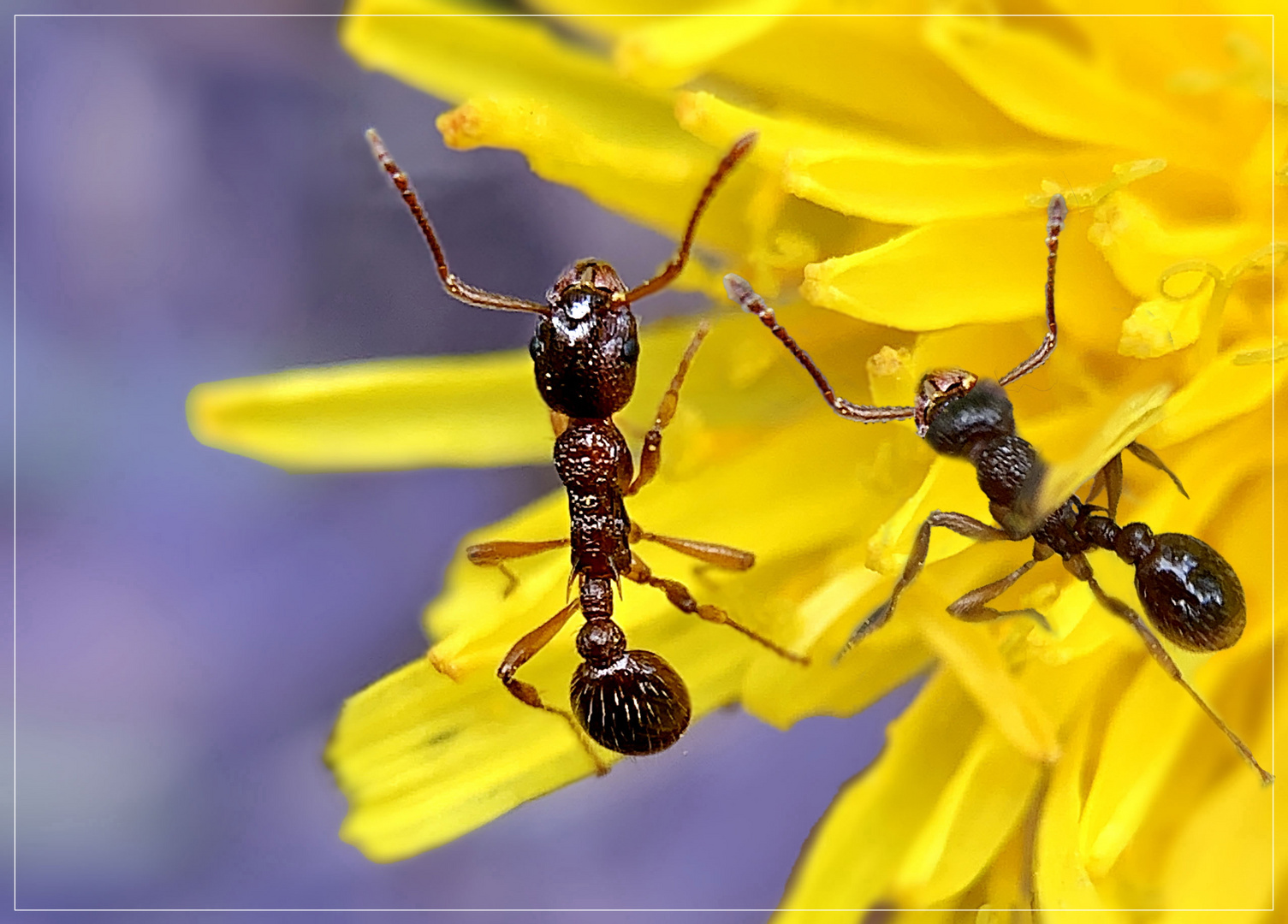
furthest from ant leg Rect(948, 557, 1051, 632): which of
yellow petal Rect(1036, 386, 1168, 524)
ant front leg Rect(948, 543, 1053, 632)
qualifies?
yellow petal Rect(1036, 386, 1168, 524)

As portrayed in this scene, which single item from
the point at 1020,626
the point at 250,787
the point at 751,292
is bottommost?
the point at 250,787

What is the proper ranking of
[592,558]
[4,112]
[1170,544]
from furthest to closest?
[4,112] < [592,558] < [1170,544]

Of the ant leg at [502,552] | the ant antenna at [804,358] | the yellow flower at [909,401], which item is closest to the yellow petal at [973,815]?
the yellow flower at [909,401]

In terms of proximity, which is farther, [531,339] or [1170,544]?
[531,339]

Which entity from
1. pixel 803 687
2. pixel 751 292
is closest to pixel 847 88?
pixel 751 292

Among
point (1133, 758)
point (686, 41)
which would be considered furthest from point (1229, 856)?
point (686, 41)

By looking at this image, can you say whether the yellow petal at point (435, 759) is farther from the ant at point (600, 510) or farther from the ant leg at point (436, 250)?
the ant leg at point (436, 250)

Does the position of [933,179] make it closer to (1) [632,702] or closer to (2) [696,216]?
(2) [696,216]

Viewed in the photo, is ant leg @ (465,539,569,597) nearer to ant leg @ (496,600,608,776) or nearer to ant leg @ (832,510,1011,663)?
ant leg @ (496,600,608,776)

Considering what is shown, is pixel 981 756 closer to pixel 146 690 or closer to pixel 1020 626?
pixel 1020 626
